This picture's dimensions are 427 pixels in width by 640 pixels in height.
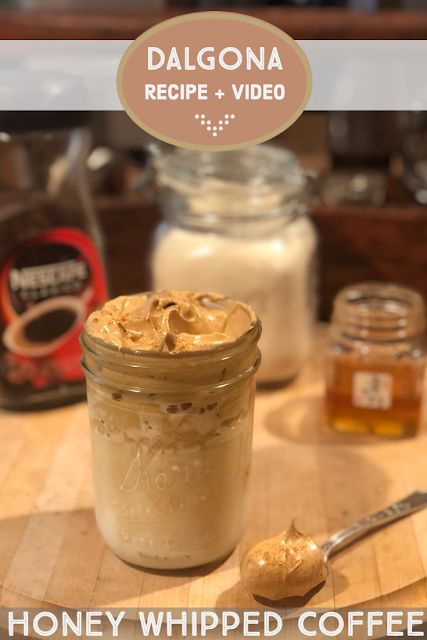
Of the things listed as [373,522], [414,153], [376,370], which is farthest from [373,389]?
[414,153]

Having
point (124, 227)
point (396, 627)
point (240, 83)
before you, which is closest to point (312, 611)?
point (396, 627)

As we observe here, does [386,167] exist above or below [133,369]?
below

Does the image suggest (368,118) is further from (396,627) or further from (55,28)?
(396,627)

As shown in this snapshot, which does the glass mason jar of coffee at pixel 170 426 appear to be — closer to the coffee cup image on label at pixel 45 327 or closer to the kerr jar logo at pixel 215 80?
the kerr jar logo at pixel 215 80

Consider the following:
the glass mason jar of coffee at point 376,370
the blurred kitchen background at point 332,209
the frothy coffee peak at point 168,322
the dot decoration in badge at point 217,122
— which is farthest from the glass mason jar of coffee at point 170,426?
the blurred kitchen background at point 332,209

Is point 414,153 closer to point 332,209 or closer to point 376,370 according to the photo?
point 332,209

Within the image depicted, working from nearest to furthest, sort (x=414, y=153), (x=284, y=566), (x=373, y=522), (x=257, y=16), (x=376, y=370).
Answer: (x=284, y=566) < (x=373, y=522) < (x=376, y=370) < (x=257, y=16) < (x=414, y=153)
